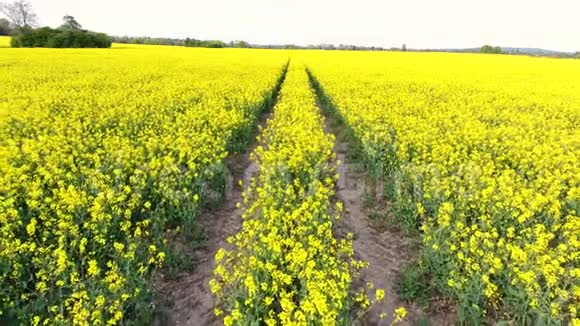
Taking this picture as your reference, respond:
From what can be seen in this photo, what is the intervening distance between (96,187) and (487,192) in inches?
246

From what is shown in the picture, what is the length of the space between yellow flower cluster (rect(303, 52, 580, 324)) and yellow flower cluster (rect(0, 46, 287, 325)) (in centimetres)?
378

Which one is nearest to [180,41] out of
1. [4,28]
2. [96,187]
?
[4,28]

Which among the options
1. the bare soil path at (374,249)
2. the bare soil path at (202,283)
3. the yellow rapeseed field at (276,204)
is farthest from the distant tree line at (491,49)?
the bare soil path at (202,283)

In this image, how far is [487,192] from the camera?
6.39 metres

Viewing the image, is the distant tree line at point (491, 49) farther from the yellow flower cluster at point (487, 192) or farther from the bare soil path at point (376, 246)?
the bare soil path at point (376, 246)

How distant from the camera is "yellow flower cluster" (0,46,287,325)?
447cm

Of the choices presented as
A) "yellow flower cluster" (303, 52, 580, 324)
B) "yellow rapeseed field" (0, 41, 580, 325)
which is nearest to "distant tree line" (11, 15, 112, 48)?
"yellow rapeseed field" (0, 41, 580, 325)

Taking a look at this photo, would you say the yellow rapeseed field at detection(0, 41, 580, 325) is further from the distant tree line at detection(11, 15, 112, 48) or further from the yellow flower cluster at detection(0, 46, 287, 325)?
the distant tree line at detection(11, 15, 112, 48)

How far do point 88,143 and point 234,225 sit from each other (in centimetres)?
376

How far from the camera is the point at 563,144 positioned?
10438 mm

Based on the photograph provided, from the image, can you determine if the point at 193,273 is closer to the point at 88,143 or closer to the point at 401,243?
the point at 401,243

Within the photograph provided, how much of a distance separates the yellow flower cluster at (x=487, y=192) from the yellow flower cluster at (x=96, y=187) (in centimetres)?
378

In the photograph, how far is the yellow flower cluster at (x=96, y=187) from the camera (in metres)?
4.47

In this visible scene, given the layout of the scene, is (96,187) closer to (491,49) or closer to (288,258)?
(288,258)
